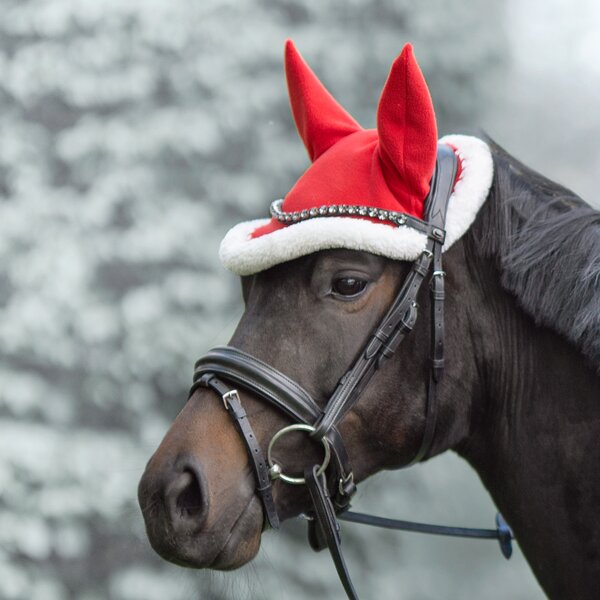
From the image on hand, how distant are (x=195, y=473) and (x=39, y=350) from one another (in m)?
1.83

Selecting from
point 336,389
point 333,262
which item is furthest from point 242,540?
point 333,262

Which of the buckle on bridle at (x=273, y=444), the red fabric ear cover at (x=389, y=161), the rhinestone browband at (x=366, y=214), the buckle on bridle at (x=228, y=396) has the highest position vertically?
the red fabric ear cover at (x=389, y=161)

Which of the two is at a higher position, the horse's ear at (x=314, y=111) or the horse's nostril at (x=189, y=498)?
the horse's ear at (x=314, y=111)

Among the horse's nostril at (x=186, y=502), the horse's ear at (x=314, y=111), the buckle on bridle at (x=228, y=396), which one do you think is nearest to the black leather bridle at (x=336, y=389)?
the buckle on bridle at (x=228, y=396)

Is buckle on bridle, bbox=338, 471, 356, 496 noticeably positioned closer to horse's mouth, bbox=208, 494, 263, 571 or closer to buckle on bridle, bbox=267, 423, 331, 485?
buckle on bridle, bbox=267, 423, 331, 485

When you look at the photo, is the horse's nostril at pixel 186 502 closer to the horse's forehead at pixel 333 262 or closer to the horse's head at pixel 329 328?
the horse's head at pixel 329 328

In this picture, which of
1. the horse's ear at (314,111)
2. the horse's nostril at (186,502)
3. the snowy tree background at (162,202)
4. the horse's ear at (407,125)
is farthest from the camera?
the snowy tree background at (162,202)

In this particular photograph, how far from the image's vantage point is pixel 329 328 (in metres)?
1.66

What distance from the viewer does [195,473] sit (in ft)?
4.97

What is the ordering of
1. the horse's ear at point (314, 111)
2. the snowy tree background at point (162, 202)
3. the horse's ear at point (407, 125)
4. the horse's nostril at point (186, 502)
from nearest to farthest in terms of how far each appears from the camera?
the horse's nostril at point (186, 502) → the horse's ear at point (407, 125) → the horse's ear at point (314, 111) → the snowy tree background at point (162, 202)

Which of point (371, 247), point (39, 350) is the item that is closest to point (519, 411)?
point (371, 247)

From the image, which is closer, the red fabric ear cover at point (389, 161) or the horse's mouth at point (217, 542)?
the horse's mouth at point (217, 542)

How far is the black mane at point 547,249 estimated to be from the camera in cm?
164

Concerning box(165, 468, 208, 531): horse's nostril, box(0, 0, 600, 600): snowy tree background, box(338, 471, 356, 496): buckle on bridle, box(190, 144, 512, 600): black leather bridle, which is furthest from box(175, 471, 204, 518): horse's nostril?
box(0, 0, 600, 600): snowy tree background
